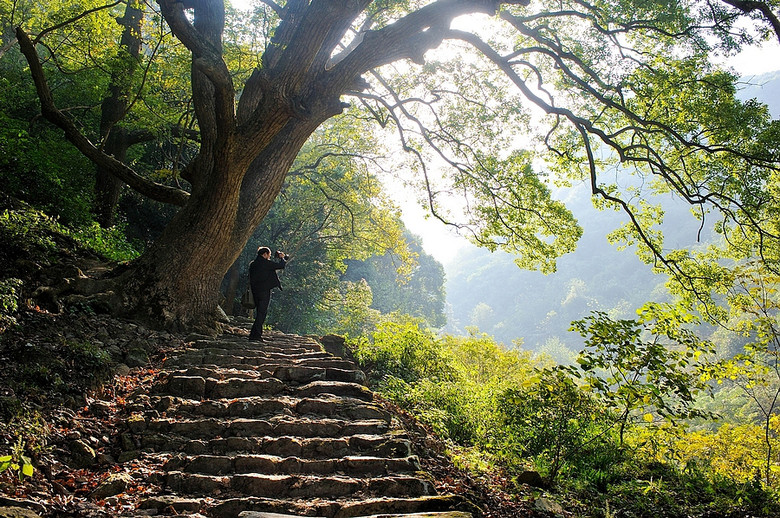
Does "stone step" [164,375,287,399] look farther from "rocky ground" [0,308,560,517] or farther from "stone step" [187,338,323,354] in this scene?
"stone step" [187,338,323,354]

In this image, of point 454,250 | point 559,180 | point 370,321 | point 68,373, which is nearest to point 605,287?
point 454,250

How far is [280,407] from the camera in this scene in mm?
4910

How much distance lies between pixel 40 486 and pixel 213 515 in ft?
3.86

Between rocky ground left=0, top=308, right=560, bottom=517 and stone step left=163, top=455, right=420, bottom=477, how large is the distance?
103 mm

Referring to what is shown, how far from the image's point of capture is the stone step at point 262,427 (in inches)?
171

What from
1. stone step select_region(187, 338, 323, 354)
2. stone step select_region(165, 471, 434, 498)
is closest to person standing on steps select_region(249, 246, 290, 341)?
stone step select_region(187, 338, 323, 354)

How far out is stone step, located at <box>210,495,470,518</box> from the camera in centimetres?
330

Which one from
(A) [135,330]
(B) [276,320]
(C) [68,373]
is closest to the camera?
(C) [68,373]

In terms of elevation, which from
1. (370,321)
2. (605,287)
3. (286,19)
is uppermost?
(605,287)

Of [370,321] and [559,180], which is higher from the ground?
[559,180]

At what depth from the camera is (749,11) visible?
20.0ft

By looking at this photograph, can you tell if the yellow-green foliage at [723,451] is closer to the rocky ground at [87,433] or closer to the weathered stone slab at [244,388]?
the rocky ground at [87,433]

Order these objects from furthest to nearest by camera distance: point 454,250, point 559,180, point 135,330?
point 454,250
point 559,180
point 135,330

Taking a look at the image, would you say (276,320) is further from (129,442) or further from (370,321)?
(129,442)
